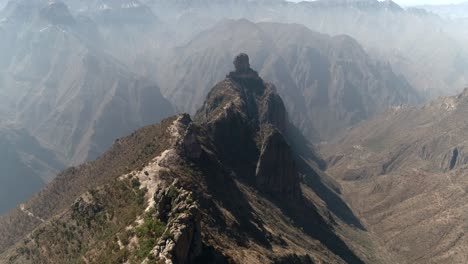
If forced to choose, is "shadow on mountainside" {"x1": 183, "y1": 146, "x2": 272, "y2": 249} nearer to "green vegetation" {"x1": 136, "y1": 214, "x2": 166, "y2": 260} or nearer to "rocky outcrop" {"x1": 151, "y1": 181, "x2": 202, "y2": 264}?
"rocky outcrop" {"x1": 151, "y1": 181, "x2": 202, "y2": 264}

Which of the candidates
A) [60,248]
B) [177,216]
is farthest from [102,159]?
[177,216]

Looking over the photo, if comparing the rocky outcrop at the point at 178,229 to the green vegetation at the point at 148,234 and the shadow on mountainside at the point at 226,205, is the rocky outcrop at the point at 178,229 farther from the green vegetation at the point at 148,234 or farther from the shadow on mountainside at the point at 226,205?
the shadow on mountainside at the point at 226,205

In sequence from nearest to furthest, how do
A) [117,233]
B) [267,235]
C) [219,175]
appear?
[117,233], [267,235], [219,175]

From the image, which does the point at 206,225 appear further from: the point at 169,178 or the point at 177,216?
the point at 177,216

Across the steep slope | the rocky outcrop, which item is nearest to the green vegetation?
the steep slope

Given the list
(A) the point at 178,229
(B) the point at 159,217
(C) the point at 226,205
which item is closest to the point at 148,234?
(B) the point at 159,217

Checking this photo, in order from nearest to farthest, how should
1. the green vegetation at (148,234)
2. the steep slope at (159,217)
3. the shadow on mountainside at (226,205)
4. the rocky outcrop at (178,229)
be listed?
the rocky outcrop at (178,229) → the green vegetation at (148,234) → the steep slope at (159,217) → the shadow on mountainside at (226,205)

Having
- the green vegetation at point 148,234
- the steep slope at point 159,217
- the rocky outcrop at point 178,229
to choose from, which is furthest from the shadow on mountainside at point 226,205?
the green vegetation at point 148,234

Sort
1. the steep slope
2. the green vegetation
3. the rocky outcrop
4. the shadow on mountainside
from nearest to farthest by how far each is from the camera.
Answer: the rocky outcrop → the green vegetation → the steep slope → the shadow on mountainside

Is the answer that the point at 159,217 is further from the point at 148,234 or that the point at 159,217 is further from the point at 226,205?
the point at 226,205

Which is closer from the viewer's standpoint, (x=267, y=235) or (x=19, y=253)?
(x=19, y=253)

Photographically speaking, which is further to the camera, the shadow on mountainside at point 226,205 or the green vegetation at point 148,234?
the shadow on mountainside at point 226,205
